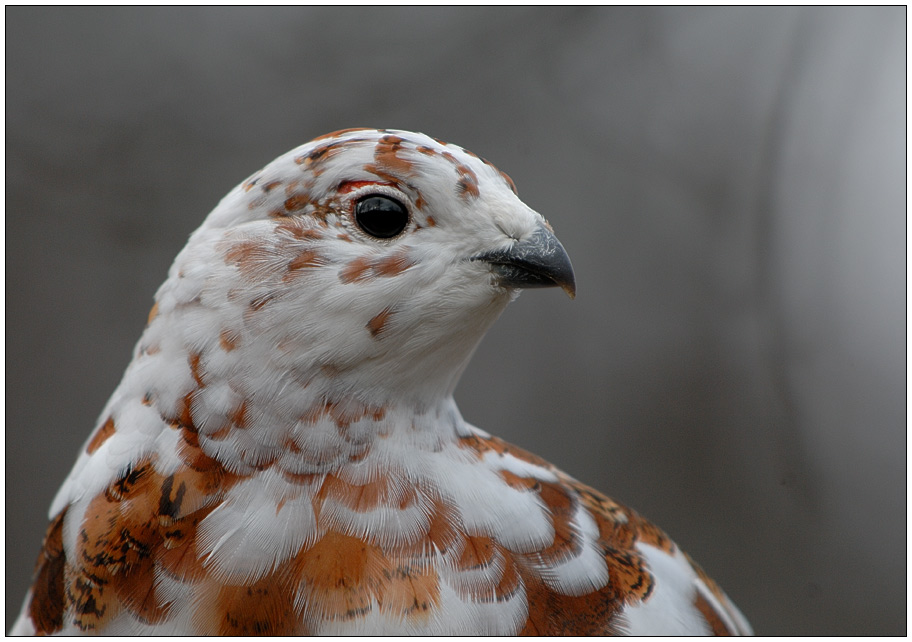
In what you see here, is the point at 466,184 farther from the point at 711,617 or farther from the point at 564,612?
the point at 711,617

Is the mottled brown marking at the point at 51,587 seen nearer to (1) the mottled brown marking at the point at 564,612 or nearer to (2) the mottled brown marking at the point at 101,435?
(2) the mottled brown marking at the point at 101,435

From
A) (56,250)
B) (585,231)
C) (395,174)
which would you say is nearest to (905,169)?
(585,231)

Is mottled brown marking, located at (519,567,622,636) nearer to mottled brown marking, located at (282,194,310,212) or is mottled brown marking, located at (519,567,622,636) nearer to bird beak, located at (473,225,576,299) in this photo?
bird beak, located at (473,225,576,299)

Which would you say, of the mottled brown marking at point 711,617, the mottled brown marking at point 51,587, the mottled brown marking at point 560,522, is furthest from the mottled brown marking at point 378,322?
the mottled brown marking at point 711,617

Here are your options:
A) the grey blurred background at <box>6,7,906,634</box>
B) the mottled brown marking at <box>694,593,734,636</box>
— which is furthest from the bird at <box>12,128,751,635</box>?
the grey blurred background at <box>6,7,906,634</box>

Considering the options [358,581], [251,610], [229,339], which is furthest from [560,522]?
[229,339]

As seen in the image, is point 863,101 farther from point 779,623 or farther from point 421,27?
point 779,623
